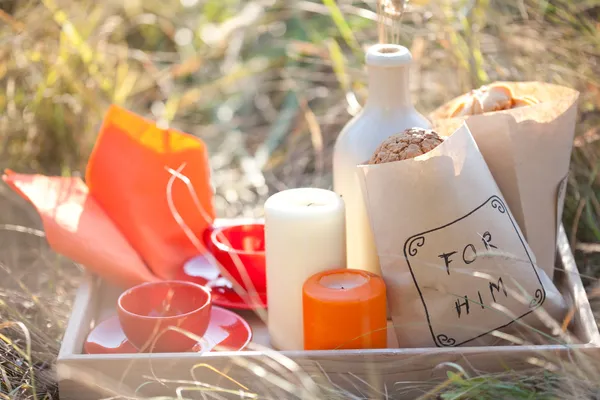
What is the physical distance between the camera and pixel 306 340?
1.16 metres

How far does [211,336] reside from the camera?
1244 mm

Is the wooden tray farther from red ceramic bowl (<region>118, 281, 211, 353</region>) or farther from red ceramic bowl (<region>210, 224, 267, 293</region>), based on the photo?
red ceramic bowl (<region>210, 224, 267, 293</region>)

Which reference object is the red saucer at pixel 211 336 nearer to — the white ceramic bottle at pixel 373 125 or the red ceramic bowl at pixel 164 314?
the red ceramic bowl at pixel 164 314

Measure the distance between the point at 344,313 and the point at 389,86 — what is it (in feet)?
1.18

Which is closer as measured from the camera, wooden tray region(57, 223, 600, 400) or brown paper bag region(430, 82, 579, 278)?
wooden tray region(57, 223, 600, 400)

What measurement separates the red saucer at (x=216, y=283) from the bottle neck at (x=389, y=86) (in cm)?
36

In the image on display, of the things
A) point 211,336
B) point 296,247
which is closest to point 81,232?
Result: point 211,336

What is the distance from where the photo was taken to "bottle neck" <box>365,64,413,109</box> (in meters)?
1.25

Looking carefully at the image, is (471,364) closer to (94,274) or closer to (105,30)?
(94,274)

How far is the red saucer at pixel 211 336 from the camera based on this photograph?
120 cm

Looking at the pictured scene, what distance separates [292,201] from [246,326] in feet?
0.68

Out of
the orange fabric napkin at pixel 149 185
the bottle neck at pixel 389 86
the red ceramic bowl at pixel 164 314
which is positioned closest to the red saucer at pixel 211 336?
the red ceramic bowl at pixel 164 314

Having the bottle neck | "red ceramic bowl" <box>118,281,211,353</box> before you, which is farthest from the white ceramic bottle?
"red ceramic bowl" <box>118,281,211,353</box>

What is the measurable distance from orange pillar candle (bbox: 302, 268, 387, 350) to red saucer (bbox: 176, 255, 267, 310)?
0.19 metres
